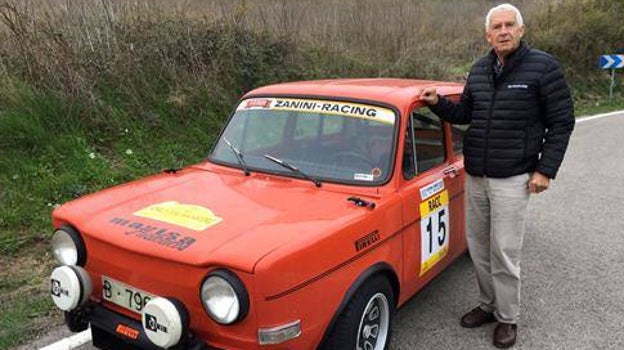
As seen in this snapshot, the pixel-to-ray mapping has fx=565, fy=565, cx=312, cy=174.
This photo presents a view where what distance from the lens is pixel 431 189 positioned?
12.1ft

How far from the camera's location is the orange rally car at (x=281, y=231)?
2523 millimetres

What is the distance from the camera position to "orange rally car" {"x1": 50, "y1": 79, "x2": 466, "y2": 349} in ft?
8.28

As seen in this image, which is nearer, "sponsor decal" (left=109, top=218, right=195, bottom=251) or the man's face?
"sponsor decal" (left=109, top=218, right=195, bottom=251)

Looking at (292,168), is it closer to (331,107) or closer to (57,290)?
(331,107)

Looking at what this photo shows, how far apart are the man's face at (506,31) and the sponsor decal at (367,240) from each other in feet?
4.50

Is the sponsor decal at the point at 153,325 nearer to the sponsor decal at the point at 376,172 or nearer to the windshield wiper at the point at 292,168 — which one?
the windshield wiper at the point at 292,168

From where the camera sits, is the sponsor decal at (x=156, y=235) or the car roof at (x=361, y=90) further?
the car roof at (x=361, y=90)

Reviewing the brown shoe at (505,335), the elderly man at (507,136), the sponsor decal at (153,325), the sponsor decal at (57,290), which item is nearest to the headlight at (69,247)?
the sponsor decal at (57,290)

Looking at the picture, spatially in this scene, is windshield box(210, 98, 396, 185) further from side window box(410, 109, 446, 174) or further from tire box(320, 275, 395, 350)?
tire box(320, 275, 395, 350)

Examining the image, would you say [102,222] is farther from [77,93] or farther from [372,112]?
[77,93]

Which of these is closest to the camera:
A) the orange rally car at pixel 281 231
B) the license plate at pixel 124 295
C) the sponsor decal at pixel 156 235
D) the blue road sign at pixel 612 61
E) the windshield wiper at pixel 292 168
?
the orange rally car at pixel 281 231

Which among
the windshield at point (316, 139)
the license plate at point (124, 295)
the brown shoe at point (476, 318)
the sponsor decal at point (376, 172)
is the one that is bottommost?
the brown shoe at point (476, 318)

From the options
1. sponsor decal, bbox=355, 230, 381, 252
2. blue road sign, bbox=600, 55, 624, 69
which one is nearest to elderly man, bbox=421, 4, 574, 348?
sponsor decal, bbox=355, 230, 381, 252

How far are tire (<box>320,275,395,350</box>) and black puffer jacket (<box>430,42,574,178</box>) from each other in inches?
41.3
